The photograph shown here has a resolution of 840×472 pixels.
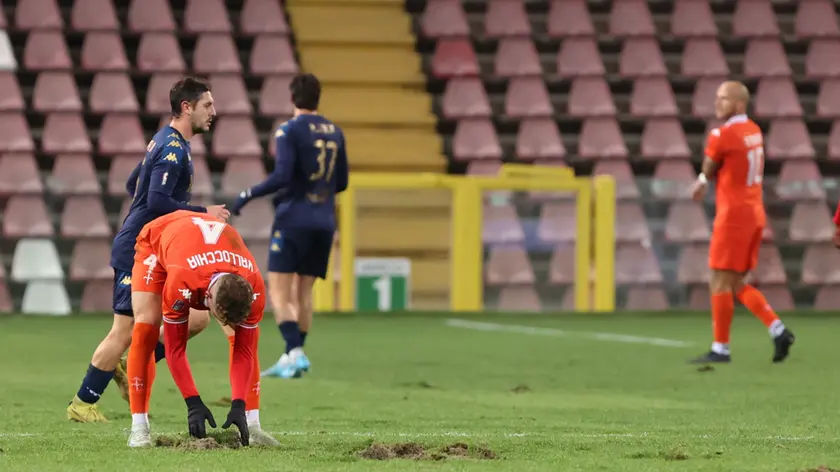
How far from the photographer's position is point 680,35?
1633 cm

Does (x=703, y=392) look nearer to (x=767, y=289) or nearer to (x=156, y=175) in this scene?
(x=156, y=175)

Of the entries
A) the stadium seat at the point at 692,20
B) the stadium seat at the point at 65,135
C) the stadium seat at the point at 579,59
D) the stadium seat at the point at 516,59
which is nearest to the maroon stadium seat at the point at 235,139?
the stadium seat at the point at 65,135

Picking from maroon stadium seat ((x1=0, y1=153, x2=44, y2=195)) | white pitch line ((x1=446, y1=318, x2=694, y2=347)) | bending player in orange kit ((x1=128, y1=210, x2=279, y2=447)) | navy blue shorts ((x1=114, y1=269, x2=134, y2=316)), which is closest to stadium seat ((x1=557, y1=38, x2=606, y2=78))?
white pitch line ((x1=446, y1=318, x2=694, y2=347))

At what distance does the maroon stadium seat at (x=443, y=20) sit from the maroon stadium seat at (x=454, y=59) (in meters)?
0.10

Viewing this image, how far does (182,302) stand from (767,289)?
32.9 feet

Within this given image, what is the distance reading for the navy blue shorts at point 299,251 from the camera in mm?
8641

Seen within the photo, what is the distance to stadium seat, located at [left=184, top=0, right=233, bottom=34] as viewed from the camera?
1528 centimetres

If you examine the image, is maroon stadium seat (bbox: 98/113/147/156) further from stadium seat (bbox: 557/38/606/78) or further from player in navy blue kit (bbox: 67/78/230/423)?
player in navy blue kit (bbox: 67/78/230/423)

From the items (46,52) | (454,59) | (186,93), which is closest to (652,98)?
(454,59)

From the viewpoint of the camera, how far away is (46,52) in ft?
48.0

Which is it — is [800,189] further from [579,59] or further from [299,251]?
[299,251]

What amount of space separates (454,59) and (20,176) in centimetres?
481

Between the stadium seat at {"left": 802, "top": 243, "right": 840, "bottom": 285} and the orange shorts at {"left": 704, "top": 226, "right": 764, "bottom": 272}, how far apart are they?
16.9ft

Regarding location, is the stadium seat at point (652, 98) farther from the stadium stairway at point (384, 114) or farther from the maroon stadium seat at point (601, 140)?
the stadium stairway at point (384, 114)
